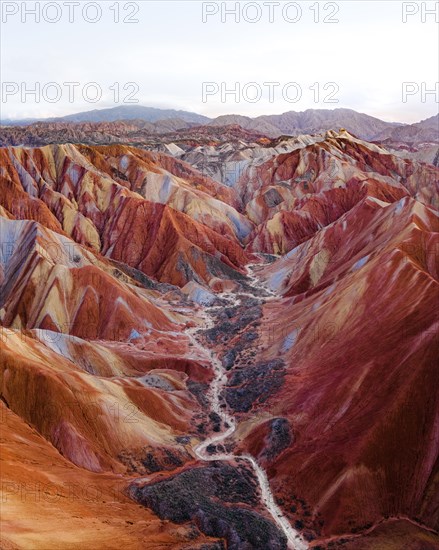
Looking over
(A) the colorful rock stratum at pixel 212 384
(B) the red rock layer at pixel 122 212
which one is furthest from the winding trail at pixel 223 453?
(B) the red rock layer at pixel 122 212

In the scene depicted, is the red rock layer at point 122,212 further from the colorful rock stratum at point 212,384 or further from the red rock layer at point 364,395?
the red rock layer at point 364,395

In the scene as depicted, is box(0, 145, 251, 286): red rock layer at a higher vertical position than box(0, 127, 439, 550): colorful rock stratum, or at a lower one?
higher

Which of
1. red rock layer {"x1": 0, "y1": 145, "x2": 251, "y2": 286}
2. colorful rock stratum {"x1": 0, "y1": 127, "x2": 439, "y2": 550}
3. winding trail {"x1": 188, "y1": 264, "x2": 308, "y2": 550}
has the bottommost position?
winding trail {"x1": 188, "y1": 264, "x2": 308, "y2": 550}

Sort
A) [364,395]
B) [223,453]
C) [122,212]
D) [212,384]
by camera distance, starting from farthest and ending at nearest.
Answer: [122,212], [212,384], [223,453], [364,395]

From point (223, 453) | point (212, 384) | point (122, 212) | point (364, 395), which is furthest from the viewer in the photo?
point (122, 212)

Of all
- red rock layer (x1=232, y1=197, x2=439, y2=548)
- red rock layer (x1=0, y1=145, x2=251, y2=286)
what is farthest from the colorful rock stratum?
red rock layer (x1=0, y1=145, x2=251, y2=286)

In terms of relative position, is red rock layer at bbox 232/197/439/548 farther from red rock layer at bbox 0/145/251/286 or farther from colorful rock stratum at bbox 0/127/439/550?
red rock layer at bbox 0/145/251/286

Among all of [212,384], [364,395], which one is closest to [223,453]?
[364,395]

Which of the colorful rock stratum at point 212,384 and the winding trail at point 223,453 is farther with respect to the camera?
the winding trail at point 223,453

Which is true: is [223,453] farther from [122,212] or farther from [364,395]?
[122,212]
